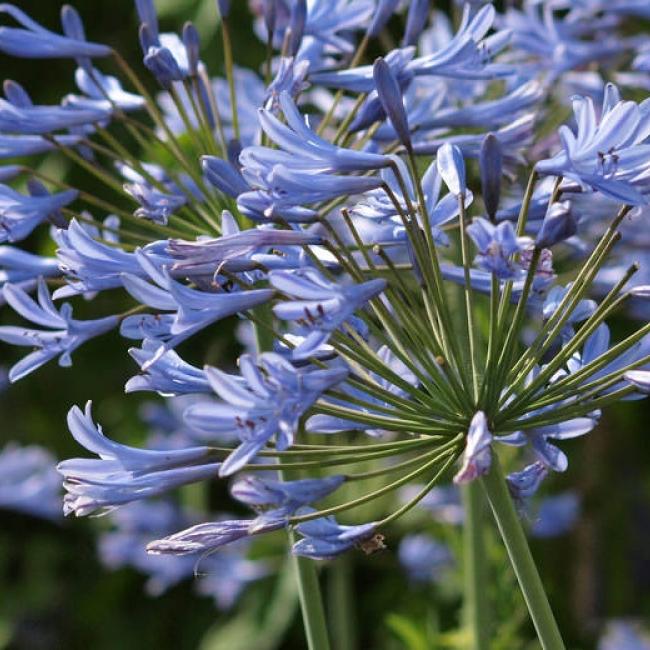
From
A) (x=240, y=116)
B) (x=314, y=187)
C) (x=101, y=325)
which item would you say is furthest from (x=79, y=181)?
(x=314, y=187)

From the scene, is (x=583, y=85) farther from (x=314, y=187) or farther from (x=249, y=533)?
(x=249, y=533)

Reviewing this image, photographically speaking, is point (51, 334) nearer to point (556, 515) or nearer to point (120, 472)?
point (120, 472)

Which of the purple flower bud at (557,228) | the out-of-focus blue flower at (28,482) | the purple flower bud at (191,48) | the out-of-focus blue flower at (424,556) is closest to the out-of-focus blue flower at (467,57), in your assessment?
the purple flower bud at (191,48)

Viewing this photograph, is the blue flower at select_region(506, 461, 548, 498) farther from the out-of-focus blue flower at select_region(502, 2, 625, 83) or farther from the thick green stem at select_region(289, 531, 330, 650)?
the out-of-focus blue flower at select_region(502, 2, 625, 83)

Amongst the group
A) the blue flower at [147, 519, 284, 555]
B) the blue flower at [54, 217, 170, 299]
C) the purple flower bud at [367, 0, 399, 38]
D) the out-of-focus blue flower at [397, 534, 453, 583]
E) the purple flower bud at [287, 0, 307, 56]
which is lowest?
the blue flower at [147, 519, 284, 555]

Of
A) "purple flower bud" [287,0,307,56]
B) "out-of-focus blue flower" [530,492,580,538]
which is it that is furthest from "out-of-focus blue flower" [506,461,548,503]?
"out-of-focus blue flower" [530,492,580,538]
